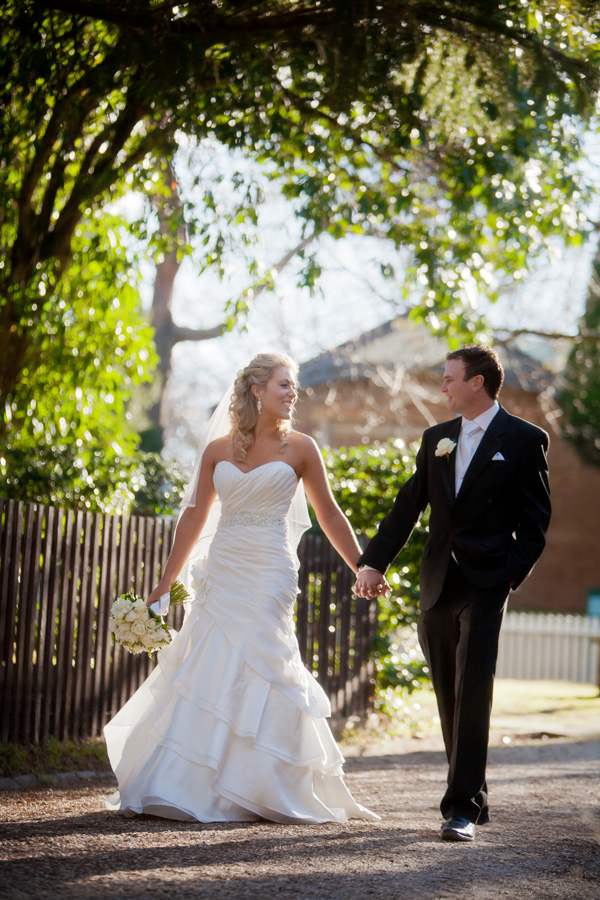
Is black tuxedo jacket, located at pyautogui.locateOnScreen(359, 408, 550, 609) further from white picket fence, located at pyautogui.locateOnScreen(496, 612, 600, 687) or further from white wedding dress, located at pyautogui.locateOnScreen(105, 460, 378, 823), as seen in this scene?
white picket fence, located at pyautogui.locateOnScreen(496, 612, 600, 687)

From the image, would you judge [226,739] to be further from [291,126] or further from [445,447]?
[291,126]

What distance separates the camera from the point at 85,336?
10.5m

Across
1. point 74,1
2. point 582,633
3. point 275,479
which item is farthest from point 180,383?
point 275,479

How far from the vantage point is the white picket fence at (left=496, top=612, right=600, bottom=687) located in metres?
18.3

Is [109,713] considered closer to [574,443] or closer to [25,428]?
[25,428]

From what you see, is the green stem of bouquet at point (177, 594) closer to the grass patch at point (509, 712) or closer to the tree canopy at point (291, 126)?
the grass patch at point (509, 712)

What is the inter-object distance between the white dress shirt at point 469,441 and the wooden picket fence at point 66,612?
3.15m

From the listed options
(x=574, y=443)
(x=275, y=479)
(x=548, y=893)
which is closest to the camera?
(x=548, y=893)

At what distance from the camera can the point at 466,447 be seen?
5242mm

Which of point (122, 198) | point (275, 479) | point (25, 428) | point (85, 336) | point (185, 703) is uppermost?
point (122, 198)

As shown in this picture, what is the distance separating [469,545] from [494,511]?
9.1 inches

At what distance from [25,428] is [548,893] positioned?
745 cm

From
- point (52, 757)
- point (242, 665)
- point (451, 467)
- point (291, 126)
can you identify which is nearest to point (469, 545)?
point (451, 467)

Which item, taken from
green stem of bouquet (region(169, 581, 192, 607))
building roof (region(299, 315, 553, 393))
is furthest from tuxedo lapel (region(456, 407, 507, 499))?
building roof (region(299, 315, 553, 393))
